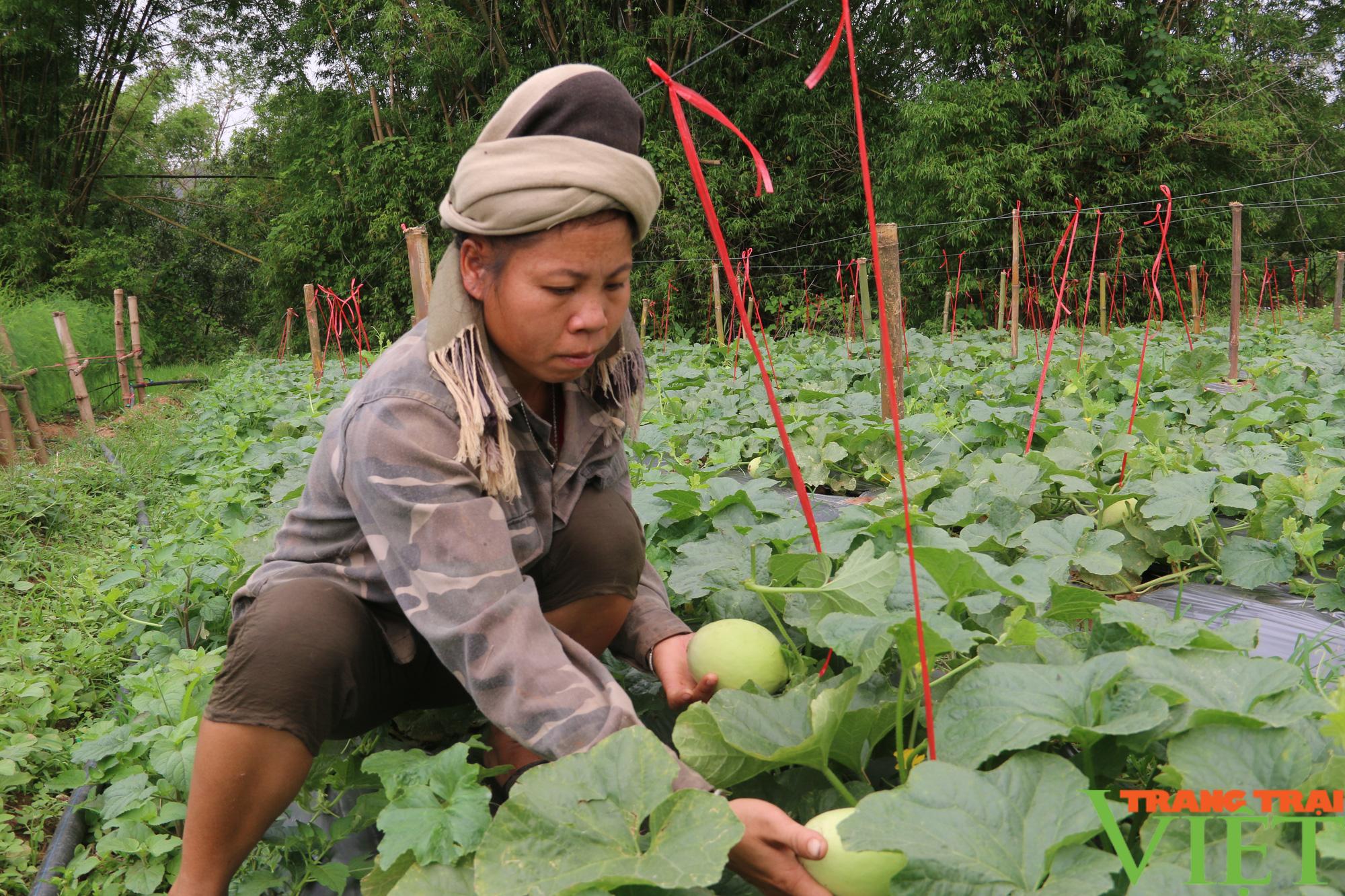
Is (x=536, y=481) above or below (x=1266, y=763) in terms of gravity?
above

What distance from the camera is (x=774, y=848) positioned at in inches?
42.8

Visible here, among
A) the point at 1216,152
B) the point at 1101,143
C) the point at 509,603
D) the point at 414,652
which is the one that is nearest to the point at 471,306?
the point at 509,603

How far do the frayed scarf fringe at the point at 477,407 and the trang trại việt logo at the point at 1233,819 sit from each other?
0.86m

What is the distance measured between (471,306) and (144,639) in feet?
4.88

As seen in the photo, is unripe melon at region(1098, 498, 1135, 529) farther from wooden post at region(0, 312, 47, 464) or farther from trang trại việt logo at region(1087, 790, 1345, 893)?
wooden post at region(0, 312, 47, 464)

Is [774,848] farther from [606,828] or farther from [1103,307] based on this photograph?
[1103,307]

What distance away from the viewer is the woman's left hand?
1481 millimetres

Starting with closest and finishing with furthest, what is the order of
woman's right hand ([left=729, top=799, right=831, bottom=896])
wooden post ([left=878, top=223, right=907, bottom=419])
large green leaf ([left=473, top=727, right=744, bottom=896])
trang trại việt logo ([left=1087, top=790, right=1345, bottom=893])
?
trang trại việt logo ([left=1087, top=790, right=1345, bottom=893]) → large green leaf ([left=473, top=727, right=744, bottom=896]) → woman's right hand ([left=729, top=799, right=831, bottom=896]) → wooden post ([left=878, top=223, right=907, bottom=419])

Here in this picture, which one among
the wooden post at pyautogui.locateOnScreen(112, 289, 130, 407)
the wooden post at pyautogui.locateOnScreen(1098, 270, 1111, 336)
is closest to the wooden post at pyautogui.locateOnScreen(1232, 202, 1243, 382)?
the wooden post at pyautogui.locateOnScreen(1098, 270, 1111, 336)

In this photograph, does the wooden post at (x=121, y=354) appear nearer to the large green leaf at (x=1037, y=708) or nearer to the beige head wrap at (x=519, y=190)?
the beige head wrap at (x=519, y=190)

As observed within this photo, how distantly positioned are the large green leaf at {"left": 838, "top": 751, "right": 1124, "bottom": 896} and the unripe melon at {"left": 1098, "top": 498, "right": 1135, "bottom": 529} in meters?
1.52

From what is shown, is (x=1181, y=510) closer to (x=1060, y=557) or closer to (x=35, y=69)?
(x=1060, y=557)

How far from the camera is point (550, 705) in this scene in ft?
4.00

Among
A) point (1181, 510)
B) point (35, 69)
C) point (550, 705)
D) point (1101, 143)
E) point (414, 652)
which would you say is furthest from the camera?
point (35, 69)
